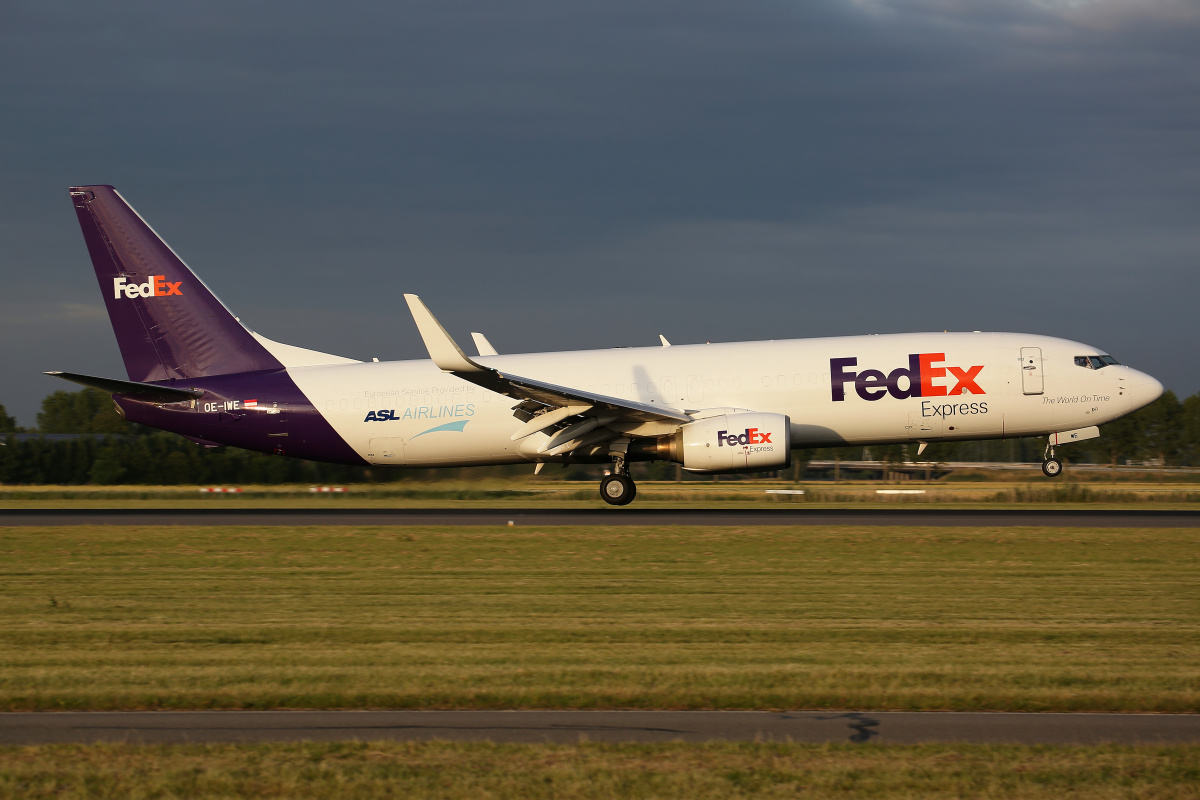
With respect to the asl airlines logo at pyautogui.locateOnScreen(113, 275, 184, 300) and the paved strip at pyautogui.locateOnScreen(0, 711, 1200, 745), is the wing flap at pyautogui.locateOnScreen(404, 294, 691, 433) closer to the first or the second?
the asl airlines logo at pyautogui.locateOnScreen(113, 275, 184, 300)

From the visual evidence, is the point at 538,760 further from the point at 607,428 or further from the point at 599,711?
Result: the point at 607,428

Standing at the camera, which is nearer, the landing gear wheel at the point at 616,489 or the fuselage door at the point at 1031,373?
the fuselage door at the point at 1031,373

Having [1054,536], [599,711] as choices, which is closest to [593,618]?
[599,711]

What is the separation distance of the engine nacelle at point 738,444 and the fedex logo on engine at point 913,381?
2080 millimetres

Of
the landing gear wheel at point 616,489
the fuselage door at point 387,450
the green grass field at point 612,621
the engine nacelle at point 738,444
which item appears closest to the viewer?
the green grass field at point 612,621

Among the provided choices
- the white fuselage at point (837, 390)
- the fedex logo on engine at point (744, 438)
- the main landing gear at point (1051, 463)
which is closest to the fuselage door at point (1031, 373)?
the white fuselage at point (837, 390)

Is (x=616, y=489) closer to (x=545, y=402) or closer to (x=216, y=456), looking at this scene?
(x=545, y=402)

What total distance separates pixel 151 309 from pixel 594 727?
25582 mm

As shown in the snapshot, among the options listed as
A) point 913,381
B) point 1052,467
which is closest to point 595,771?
point 913,381

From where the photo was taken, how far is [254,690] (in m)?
8.29

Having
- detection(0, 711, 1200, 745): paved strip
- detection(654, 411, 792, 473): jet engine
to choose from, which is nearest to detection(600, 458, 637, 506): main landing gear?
detection(654, 411, 792, 473): jet engine

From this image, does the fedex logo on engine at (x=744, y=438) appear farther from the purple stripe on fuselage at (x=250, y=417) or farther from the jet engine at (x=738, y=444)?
the purple stripe on fuselage at (x=250, y=417)

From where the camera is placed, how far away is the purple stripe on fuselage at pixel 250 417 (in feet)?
92.2

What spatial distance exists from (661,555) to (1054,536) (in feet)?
24.6
